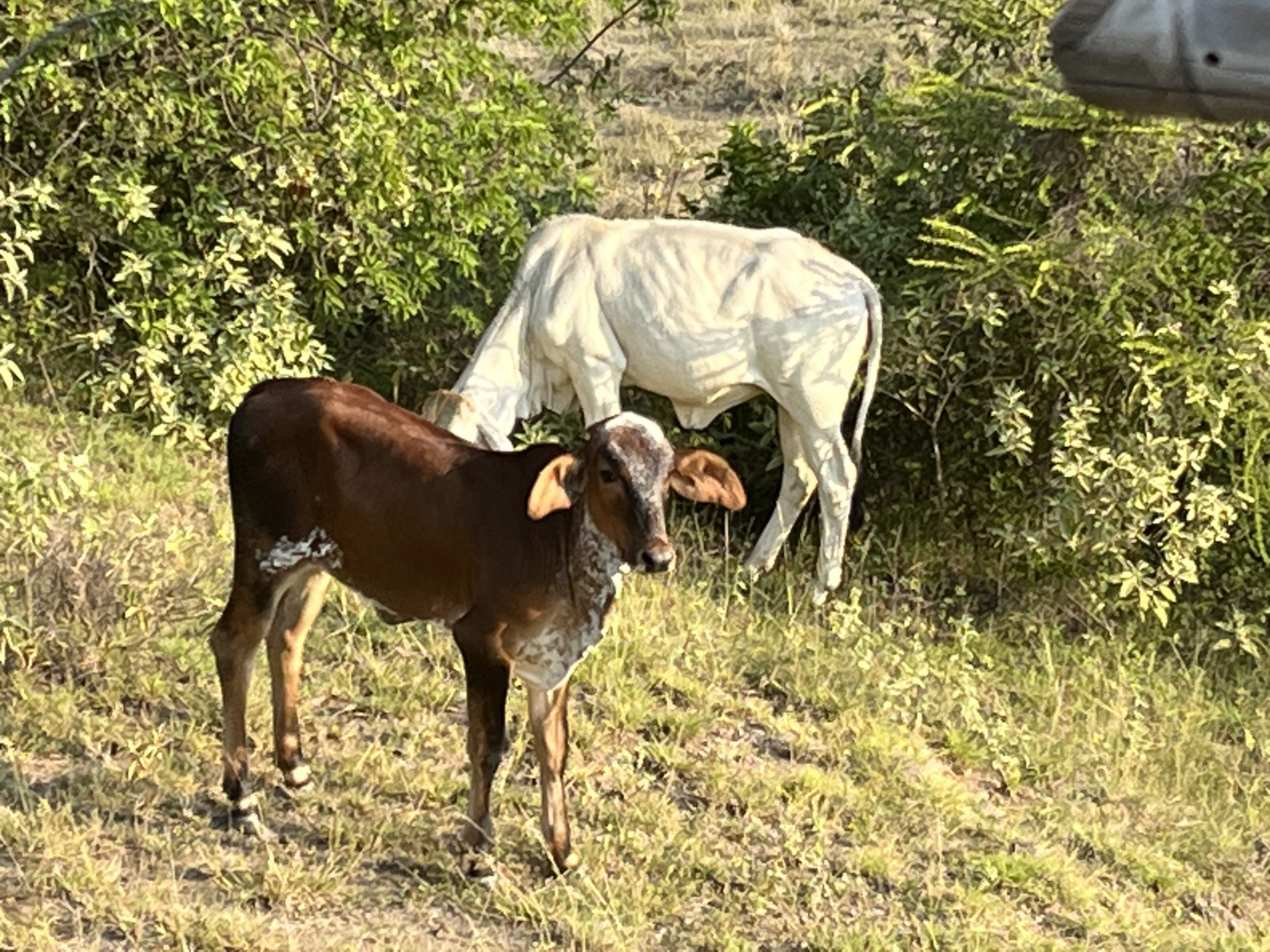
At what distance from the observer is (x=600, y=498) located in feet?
14.5

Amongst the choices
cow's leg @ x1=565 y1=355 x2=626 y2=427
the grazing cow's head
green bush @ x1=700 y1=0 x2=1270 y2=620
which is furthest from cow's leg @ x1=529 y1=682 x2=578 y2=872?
green bush @ x1=700 y1=0 x2=1270 y2=620

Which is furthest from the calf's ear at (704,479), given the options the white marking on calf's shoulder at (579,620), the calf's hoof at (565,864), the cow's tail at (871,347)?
the cow's tail at (871,347)

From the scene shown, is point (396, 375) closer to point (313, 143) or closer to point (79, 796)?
point (313, 143)

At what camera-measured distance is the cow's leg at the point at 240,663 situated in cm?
480

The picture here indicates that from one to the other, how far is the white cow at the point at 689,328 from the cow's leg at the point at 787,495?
168 mm

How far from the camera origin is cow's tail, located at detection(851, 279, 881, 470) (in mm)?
7703

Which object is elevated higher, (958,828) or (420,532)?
(420,532)

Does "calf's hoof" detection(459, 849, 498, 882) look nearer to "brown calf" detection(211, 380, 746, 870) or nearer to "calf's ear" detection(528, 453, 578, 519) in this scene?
"brown calf" detection(211, 380, 746, 870)

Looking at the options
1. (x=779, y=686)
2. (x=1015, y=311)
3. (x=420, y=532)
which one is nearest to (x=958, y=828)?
(x=779, y=686)

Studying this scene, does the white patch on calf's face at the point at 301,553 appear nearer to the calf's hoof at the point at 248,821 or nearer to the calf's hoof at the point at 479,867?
the calf's hoof at the point at 248,821

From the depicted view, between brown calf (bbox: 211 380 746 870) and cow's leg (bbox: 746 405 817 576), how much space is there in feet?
10.4

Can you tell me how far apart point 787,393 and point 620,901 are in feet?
11.1

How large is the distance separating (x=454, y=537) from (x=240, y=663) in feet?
2.43

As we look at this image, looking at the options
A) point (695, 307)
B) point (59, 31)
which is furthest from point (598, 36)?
point (59, 31)
